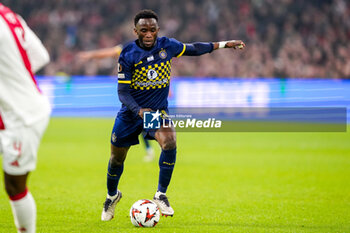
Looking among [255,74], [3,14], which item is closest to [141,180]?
[3,14]

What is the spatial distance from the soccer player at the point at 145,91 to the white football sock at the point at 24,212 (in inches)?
82.1

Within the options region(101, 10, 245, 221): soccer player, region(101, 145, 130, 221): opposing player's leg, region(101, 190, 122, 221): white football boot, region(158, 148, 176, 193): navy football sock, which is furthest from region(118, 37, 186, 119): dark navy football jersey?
region(101, 190, 122, 221): white football boot

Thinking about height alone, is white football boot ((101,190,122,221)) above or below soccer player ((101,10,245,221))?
below

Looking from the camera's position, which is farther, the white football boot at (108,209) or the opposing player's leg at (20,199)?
the white football boot at (108,209)

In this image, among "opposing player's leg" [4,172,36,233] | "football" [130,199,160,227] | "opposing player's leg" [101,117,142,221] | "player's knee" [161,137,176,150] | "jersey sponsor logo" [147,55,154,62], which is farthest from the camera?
"opposing player's leg" [101,117,142,221]

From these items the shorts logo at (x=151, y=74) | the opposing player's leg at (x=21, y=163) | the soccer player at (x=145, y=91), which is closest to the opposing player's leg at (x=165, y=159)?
the soccer player at (x=145, y=91)

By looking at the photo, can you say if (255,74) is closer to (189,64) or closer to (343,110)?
(189,64)

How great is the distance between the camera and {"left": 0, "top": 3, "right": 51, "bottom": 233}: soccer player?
4.00m

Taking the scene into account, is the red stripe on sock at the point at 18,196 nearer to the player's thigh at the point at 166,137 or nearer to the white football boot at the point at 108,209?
the player's thigh at the point at 166,137

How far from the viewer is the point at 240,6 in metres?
26.0

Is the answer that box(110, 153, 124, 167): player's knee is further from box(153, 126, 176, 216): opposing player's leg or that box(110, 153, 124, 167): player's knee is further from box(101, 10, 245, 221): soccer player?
box(153, 126, 176, 216): opposing player's leg

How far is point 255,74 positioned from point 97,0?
366 inches

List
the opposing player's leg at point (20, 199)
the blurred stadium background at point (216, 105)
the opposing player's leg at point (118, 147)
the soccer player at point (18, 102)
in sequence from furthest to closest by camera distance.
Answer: the blurred stadium background at point (216, 105) < the opposing player's leg at point (118, 147) < the opposing player's leg at point (20, 199) < the soccer player at point (18, 102)

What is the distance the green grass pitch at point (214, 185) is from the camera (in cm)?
634
